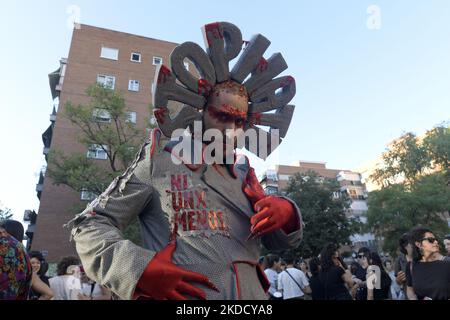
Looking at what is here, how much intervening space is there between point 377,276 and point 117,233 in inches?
198

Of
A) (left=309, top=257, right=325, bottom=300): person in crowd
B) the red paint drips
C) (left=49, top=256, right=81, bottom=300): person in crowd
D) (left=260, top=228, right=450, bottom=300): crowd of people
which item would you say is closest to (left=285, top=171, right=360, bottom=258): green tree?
(left=260, top=228, right=450, bottom=300): crowd of people

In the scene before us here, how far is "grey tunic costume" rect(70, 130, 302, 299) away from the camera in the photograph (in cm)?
129

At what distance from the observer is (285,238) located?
70.1 inches

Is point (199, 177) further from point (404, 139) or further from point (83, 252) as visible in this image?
point (404, 139)

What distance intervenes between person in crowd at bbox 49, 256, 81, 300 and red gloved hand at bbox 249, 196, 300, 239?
12.8 ft

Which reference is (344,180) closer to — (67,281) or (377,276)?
(377,276)

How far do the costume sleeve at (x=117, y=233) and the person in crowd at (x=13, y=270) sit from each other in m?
0.75

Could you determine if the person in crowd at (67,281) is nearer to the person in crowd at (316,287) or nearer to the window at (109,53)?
the person in crowd at (316,287)

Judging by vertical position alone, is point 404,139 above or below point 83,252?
above

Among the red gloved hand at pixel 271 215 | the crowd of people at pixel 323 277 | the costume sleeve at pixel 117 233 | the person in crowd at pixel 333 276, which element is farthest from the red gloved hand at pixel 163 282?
the person in crowd at pixel 333 276

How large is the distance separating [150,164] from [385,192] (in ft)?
78.1

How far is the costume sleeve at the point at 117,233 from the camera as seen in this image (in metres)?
1.25

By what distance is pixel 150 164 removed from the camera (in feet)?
5.32
